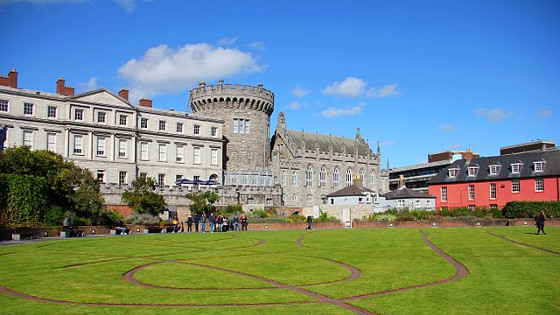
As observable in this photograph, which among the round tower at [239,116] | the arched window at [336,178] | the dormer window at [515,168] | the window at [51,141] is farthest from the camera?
the arched window at [336,178]

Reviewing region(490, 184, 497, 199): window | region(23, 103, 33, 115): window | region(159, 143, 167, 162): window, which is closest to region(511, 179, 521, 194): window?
region(490, 184, 497, 199): window

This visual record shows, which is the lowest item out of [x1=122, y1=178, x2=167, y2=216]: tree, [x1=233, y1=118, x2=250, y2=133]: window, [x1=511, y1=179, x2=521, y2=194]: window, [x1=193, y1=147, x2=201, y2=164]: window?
[x1=122, y1=178, x2=167, y2=216]: tree

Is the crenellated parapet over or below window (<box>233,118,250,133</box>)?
over

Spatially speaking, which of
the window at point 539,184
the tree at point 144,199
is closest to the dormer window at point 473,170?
the window at point 539,184

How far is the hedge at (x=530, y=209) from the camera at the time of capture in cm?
5534

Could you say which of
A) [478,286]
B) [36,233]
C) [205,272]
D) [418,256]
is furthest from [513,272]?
[36,233]

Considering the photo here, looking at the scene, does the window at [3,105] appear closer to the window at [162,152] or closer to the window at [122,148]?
the window at [122,148]

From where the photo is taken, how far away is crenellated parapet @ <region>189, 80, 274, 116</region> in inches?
3189

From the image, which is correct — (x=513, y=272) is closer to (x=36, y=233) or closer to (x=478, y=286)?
(x=478, y=286)

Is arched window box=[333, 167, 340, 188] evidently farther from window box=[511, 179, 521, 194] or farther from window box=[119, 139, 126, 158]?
window box=[119, 139, 126, 158]

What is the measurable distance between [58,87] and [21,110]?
604 centimetres

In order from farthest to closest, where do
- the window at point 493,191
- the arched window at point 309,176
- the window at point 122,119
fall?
the arched window at point 309,176 < the window at point 493,191 < the window at point 122,119

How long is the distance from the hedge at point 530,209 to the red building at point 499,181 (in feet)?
21.7

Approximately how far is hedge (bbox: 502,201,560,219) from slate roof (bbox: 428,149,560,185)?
7089mm
